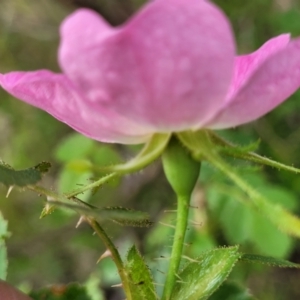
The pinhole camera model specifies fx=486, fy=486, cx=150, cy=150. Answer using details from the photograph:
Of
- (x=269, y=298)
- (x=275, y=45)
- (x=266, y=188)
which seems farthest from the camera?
(x=269, y=298)

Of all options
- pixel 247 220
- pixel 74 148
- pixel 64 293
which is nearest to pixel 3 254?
pixel 64 293

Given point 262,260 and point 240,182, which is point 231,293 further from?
point 240,182

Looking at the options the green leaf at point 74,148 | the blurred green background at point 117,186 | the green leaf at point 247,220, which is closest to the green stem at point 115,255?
the blurred green background at point 117,186

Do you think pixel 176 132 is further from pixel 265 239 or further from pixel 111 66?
pixel 265 239

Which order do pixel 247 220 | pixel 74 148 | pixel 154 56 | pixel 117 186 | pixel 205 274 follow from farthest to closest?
pixel 117 186 → pixel 74 148 → pixel 247 220 → pixel 205 274 → pixel 154 56

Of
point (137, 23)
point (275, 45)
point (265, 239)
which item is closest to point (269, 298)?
point (265, 239)

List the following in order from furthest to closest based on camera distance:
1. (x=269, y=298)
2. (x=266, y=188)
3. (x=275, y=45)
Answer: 1. (x=269, y=298)
2. (x=266, y=188)
3. (x=275, y=45)

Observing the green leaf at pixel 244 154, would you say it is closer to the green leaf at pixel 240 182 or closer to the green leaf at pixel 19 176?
the green leaf at pixel 240 182
